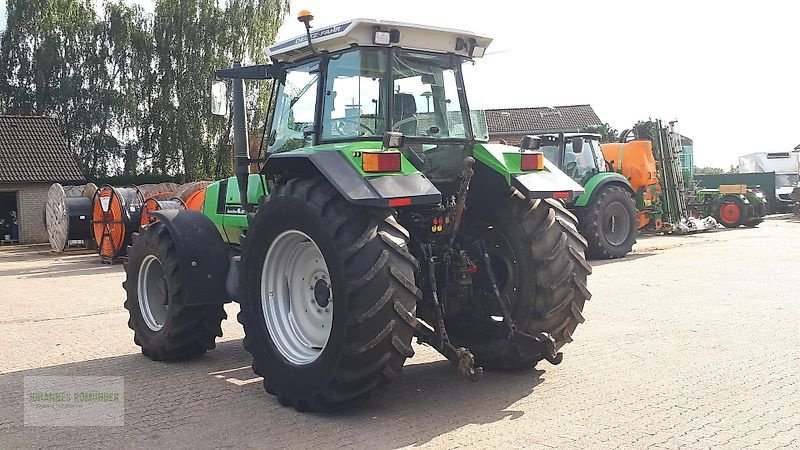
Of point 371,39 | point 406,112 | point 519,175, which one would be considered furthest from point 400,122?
point 519,175

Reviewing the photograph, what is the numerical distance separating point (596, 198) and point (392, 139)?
10809 mm

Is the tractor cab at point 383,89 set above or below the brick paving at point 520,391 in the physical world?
above

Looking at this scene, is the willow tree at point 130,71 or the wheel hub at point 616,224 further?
the willow tree at point 130,71

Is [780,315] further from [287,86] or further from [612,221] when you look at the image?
[612,221]

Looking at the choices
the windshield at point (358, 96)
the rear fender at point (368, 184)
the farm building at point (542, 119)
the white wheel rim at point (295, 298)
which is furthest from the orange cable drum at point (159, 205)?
the farm building at point (542, 119)

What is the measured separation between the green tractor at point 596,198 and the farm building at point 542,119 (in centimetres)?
2700

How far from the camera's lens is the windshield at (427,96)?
5.75 m

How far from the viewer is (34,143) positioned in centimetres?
3027

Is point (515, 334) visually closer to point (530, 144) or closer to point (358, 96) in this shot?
point (530, 144)

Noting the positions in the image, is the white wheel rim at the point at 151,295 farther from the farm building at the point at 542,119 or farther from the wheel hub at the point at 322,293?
the farm building at the point at 542,119

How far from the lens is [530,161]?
19.5 ft

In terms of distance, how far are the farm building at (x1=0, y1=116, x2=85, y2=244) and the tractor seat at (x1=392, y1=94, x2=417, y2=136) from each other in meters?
25.5

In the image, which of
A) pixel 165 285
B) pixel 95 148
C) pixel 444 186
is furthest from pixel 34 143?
pixel 444 186

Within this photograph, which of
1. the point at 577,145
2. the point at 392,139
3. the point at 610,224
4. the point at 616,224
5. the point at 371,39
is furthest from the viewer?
Result: the point at 616,224
